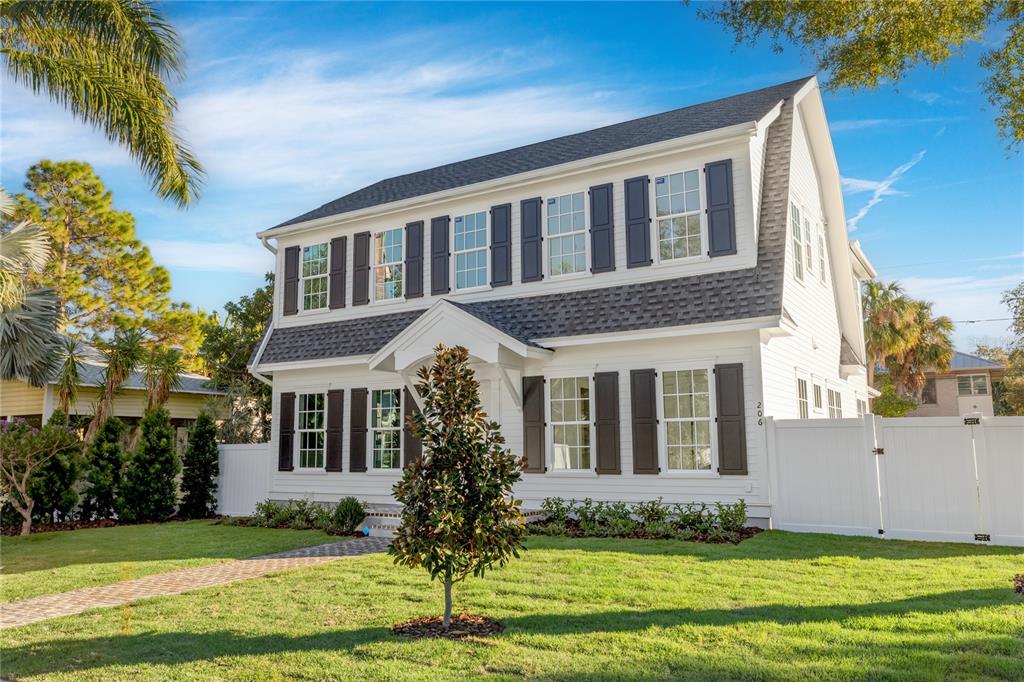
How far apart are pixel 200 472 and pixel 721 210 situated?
12810 mm

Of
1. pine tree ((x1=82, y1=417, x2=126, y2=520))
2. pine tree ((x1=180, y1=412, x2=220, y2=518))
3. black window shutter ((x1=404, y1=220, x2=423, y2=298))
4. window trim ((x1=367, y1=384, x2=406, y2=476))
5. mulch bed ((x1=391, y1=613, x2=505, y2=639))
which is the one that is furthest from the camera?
pine tree ((x1=180, y1=412, x2=220, y2=518))

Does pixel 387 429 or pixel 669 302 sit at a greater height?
pixel 669 302

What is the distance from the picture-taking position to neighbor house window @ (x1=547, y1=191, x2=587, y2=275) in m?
13.2

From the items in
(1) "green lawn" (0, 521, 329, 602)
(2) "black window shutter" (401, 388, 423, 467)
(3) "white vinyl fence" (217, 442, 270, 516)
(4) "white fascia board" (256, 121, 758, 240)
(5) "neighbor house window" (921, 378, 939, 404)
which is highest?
(4) "white fascia board" (256, 121, 758, 240)

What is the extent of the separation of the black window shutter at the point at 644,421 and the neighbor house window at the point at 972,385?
35.6m

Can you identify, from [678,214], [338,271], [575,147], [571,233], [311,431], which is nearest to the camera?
[678,214]

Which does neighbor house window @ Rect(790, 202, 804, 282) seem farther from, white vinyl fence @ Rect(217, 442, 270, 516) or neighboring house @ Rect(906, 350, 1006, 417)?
neighboring house @ Rect(906, 350, 1006, 417)

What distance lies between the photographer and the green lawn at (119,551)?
8.80 m

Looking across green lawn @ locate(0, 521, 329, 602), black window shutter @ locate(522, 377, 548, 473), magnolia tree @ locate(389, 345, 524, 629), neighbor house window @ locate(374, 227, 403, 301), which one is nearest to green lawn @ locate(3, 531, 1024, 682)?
magnolia tree @ locate(389, 345, 524, 629)

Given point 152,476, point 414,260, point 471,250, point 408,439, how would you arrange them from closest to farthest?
point 408,439
point 471,250
point 414,260
point 152,476

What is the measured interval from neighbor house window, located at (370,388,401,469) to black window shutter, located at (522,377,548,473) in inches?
115

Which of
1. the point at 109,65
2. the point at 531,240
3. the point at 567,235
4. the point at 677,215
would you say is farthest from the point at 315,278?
the point at 677,215

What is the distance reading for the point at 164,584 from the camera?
8.20 metres

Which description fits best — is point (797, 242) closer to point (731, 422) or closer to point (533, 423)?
point (731, 422)
